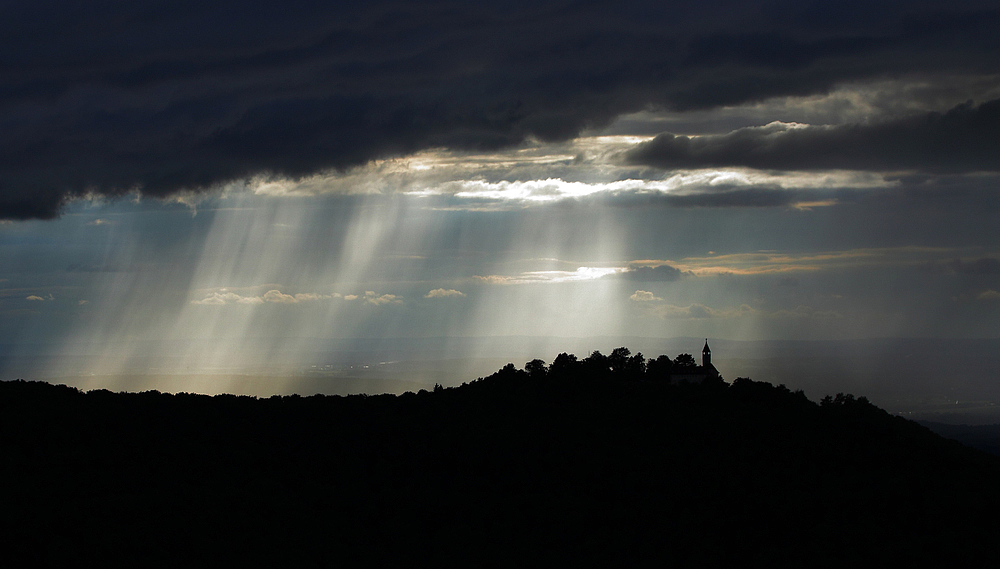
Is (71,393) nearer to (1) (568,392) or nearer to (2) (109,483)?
(2) (109,483)

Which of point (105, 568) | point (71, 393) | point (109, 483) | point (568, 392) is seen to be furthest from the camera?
point (568, 392)

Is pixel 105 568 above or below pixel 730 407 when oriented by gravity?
below

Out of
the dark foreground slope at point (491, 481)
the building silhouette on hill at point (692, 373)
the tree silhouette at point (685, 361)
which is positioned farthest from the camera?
the tree silhouette at point (685, 361)


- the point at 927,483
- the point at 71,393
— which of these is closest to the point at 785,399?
the point at 927,483

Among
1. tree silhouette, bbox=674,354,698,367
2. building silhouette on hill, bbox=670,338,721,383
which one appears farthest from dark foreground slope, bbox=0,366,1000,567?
tree silhouette, bbox=674,354,698,367

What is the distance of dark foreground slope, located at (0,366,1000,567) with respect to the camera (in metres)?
68.8

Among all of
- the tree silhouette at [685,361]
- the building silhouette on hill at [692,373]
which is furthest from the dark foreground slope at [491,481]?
the tree silhouette at [685,361]

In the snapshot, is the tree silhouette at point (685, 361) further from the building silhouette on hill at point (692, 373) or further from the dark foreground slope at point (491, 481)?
the dark foreground slope at point (491, 481)

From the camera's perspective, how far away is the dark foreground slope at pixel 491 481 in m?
68.8

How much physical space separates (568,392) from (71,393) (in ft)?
187

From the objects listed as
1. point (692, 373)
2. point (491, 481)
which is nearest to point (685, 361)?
point (692, 373)

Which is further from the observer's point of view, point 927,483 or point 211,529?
point 927,483

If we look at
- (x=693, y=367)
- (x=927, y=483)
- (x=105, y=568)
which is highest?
(x=693, y=367)

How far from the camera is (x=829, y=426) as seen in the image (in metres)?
90.2
